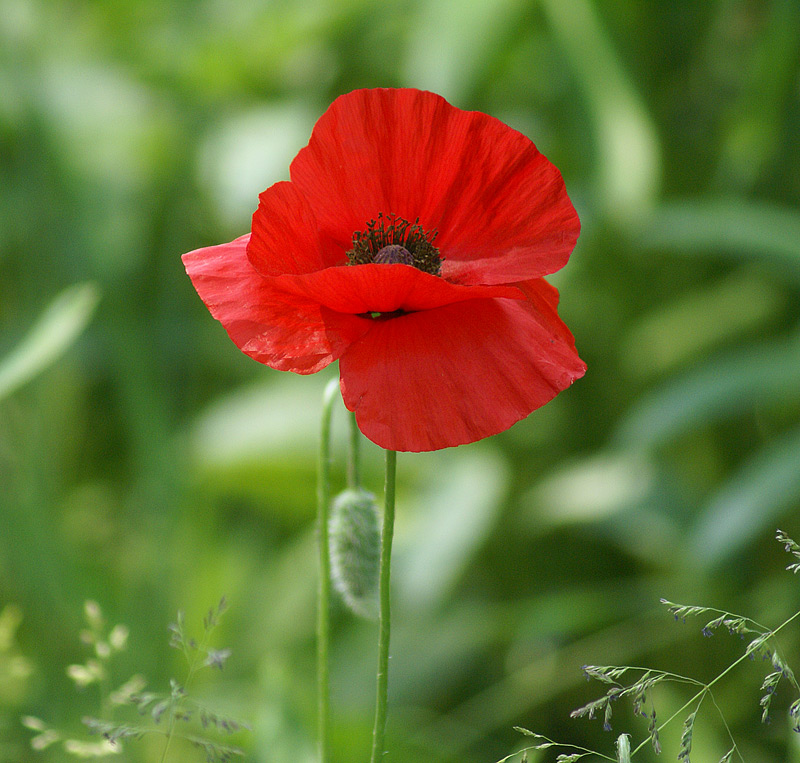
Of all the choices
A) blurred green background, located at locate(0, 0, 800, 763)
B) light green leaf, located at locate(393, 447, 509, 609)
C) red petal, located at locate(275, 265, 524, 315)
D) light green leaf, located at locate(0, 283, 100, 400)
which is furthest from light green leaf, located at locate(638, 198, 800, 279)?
red petal, located at locate(275, 265, 524, 315)

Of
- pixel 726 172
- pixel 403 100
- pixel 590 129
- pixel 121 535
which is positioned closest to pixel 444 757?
pixel 403 100

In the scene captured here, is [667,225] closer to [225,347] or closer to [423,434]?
[225,347]

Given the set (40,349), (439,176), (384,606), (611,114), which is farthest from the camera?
(611,114)

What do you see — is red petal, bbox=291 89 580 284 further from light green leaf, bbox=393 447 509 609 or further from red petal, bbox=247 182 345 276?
light green leaf, bbox=393 447 509 609

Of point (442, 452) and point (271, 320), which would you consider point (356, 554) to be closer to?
point (271, 320)

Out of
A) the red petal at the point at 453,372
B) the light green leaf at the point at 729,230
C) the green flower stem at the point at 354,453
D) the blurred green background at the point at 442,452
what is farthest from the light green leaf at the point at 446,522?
the red petal at the point at 453,372

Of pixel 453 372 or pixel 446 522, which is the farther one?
pixel 446 522

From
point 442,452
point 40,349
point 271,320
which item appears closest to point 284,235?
point 271,320
